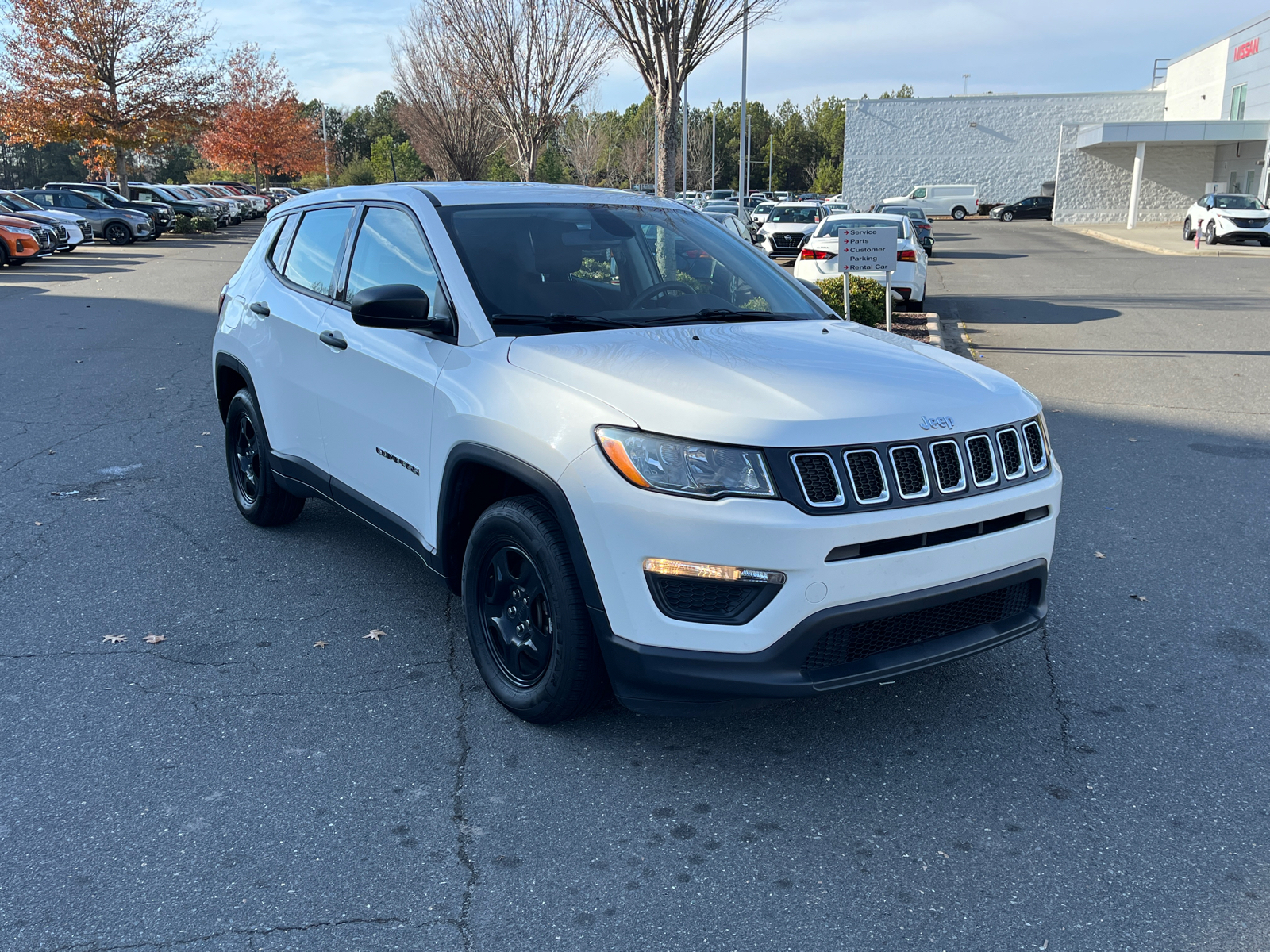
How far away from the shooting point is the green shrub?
1308cm

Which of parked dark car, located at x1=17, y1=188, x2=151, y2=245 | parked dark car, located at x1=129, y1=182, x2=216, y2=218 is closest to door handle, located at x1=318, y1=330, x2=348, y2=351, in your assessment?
parked dark car, located at x1=17, y1=188, x2=151, y2=245

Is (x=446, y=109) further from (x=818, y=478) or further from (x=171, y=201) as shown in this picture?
(x=818, y=478)

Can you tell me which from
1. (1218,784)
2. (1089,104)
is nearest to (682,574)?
(1218,784)

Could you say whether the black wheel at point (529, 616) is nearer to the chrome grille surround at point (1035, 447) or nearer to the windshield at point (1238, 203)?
the chrome grille surround at point (1035, 447)

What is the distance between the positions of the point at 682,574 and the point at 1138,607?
2831 millimetres

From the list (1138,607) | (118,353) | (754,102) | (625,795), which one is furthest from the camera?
(754,102)

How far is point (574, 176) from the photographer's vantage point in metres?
66.7

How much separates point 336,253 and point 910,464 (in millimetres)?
2946

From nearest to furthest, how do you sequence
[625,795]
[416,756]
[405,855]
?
[405,855] < [625,795] < [416,756]

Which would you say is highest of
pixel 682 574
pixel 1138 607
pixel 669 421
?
pixel 669 421

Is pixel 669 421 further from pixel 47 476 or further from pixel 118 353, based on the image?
pixel 118 353

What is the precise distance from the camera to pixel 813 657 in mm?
3064

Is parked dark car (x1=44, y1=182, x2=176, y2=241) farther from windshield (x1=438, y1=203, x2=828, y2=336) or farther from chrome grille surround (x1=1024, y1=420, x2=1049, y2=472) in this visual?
chrome grille surround (x1=1024, y1=420, x2=1049, y2=472)

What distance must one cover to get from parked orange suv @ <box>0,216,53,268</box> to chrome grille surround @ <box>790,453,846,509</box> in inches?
1023
